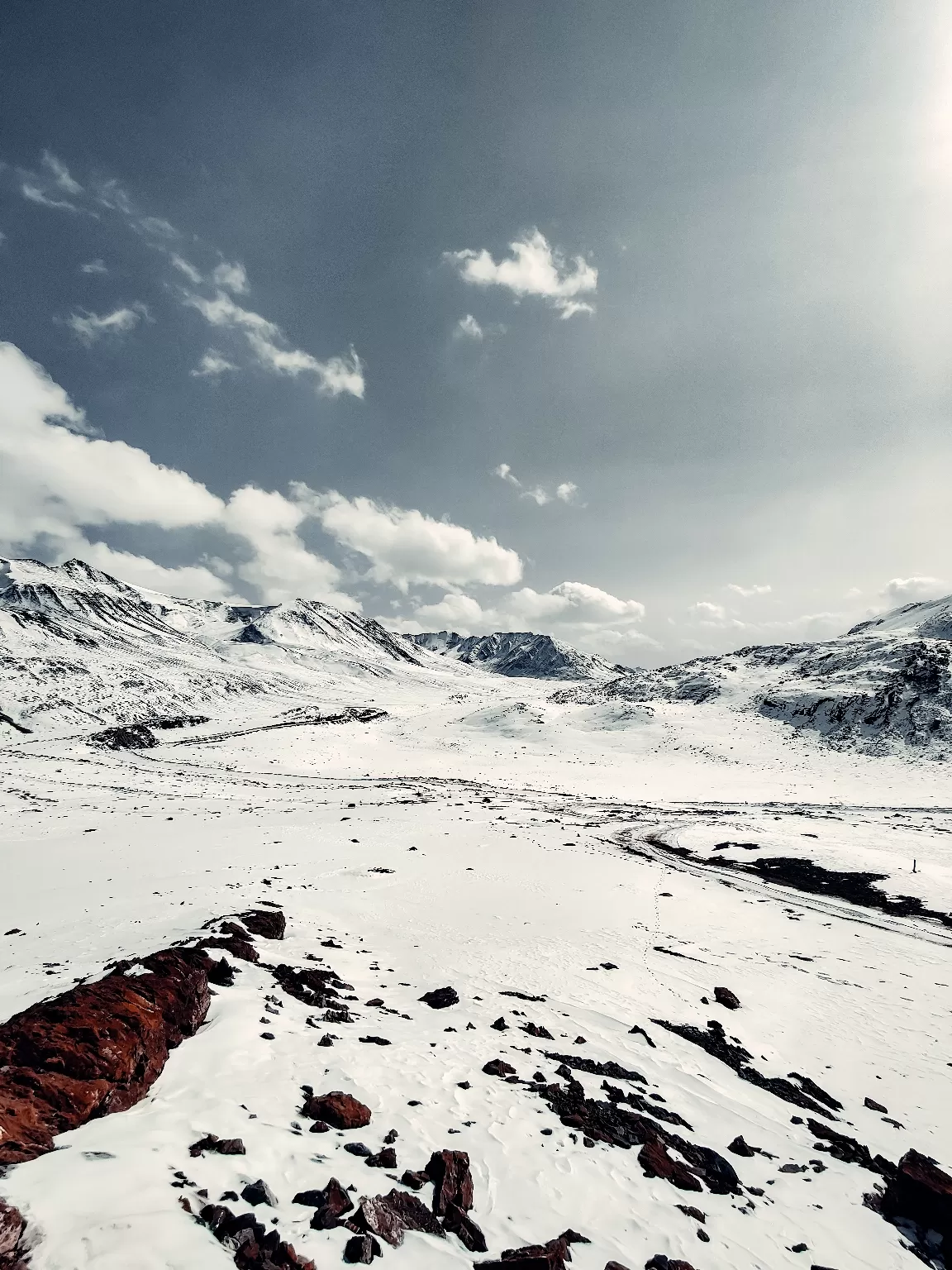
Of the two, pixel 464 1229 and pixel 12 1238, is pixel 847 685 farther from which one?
pixel 12 1238

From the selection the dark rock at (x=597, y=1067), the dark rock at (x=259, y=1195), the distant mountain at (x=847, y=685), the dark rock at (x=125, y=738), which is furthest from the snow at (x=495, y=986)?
the distant mountain at (x=847, y=685)

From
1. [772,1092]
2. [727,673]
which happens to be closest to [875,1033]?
[772,1092]

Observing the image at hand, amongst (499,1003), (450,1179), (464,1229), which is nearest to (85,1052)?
(450,1179)

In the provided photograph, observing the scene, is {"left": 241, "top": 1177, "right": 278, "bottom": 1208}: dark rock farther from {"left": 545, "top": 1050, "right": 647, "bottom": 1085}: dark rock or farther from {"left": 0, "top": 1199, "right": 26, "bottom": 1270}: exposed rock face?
{"left": 545, "top": 1050, "right": 647, "bottom": 1085}: dark rock

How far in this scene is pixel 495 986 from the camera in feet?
49.1

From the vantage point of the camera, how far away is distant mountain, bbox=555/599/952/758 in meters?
68.5

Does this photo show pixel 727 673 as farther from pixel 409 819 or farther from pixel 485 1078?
pixel 485 1078

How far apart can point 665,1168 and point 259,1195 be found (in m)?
6.03

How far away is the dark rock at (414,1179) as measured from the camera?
6840 mm

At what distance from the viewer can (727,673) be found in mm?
105625

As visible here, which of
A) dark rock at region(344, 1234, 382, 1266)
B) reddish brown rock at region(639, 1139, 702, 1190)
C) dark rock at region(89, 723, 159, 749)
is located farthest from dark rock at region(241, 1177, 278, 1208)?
dark rock at region(89, 723, 159, 749)

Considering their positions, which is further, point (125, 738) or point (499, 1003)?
point (125, 738)

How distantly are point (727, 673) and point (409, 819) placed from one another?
87.1 metres

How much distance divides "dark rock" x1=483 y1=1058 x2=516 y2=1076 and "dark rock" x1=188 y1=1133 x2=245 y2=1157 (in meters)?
5.14
